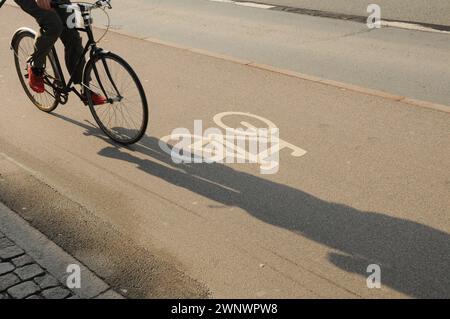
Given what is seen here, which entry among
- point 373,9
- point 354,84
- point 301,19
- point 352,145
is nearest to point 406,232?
point 352,145

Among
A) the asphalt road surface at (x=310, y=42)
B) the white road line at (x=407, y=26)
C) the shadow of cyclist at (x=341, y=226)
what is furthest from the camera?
the white road line at (x=407, y=26)

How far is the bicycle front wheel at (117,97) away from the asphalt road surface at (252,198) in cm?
20

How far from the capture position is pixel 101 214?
4.48 metres

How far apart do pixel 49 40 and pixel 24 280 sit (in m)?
2.84

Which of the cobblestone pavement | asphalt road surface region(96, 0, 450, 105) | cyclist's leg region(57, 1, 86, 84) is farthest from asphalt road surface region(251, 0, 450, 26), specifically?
the cobblestone pavement

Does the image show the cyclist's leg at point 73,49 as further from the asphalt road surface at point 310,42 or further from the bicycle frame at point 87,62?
the asphalt road surface at point 310,42

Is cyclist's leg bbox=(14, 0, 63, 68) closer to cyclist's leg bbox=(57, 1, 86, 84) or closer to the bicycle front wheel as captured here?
cyclist's leg bbox=(57, 1, 86, 84)

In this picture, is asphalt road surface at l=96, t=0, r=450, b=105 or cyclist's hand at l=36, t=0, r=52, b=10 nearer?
cyclist's hand at l=36, t=0, r=52, b=10

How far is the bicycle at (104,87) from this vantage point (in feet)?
17.1

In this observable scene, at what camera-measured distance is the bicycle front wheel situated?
525 centimetres

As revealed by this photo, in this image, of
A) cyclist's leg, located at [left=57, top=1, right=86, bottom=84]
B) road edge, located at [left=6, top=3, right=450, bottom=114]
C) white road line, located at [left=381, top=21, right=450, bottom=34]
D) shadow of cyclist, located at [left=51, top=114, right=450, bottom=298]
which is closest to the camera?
shadow of cyclist, located at [left=51, top=114, right=450, bottom=298]

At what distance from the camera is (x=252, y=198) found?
465cm

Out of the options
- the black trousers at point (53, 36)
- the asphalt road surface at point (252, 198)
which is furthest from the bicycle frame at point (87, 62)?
the asphalt road surface at point (252, 198)
